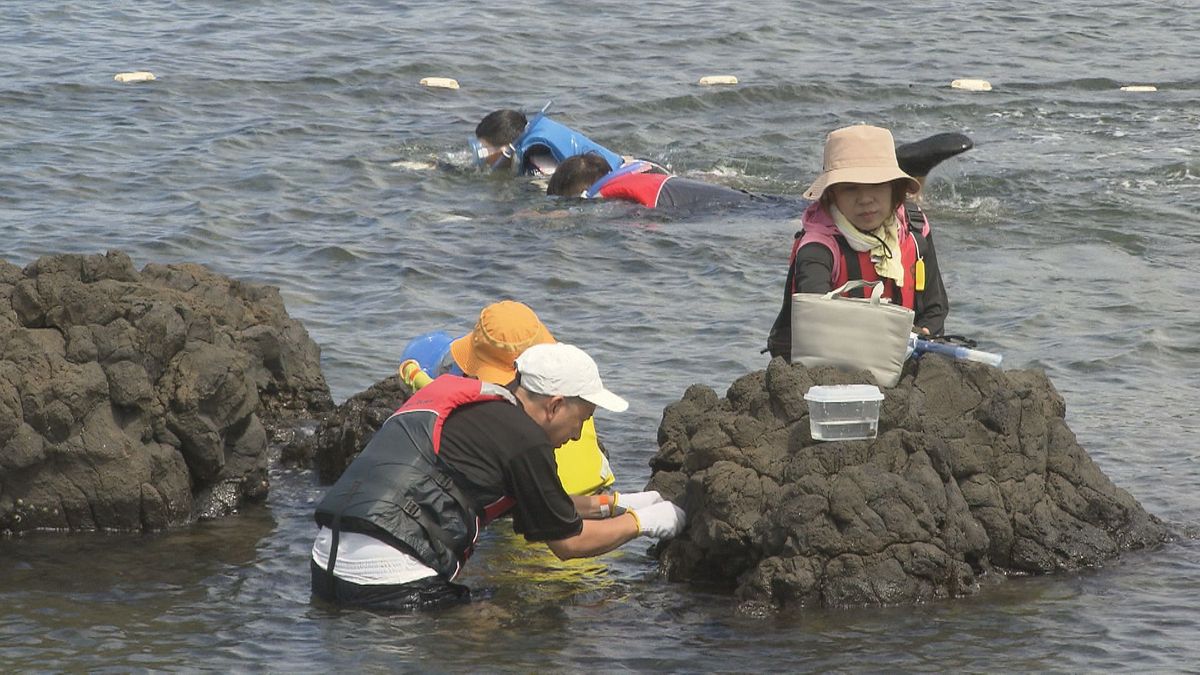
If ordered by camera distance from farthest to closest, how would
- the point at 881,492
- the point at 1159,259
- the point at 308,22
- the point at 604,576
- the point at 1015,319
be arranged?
the point at 308,22 < the point at 1159,259 < the point at 1015,319 < the point at 604,576 < the point at 881,492

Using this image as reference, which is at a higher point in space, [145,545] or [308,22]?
[308,22]

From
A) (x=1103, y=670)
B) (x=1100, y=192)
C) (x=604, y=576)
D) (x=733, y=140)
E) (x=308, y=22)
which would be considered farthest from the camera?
(x=308, y=22)

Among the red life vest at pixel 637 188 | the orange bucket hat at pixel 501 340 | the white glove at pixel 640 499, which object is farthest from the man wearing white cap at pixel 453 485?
the red life vest at pixel 637 188

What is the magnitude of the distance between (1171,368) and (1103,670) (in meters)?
4.63

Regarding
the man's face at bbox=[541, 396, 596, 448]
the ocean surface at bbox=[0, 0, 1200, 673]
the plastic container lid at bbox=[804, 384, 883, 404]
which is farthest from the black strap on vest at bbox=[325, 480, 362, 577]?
the plastic container lid at bbox=[804, 384, 883, 404]

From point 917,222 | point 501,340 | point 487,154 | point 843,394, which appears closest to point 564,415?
point 501,340

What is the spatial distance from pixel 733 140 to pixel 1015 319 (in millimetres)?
6621

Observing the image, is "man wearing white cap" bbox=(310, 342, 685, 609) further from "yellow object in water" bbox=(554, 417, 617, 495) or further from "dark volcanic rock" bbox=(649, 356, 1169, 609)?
"yellow object in water" bbox=(554, 417, 617, 495)

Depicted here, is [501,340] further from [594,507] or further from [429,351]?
[429,351]

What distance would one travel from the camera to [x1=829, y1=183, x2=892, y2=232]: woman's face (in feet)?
21.9

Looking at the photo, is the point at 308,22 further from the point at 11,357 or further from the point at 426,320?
the point at 11,357

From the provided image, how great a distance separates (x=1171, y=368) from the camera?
1017 centimetres

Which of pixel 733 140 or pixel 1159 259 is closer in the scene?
pixel 1159 259

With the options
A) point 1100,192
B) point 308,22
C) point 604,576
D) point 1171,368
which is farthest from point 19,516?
point 308,22
